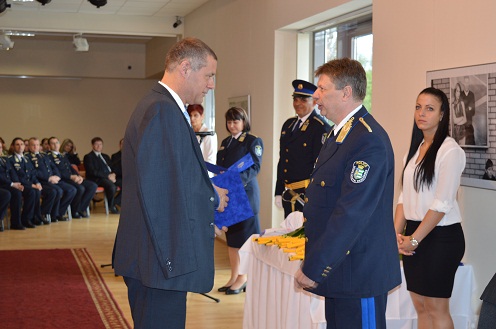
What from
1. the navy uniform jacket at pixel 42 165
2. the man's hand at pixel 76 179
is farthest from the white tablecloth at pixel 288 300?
the man's hand at pixel 76 179

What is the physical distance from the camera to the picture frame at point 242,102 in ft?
30.4

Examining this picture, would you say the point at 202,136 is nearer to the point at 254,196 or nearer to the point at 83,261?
the point at 254,196

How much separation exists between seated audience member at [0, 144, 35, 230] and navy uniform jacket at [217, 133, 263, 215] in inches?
230

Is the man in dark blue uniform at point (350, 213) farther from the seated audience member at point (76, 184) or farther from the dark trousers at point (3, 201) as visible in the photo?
the seated audience member at point (76, 184)

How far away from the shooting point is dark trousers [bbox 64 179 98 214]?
13031 mm

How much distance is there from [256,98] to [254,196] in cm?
261

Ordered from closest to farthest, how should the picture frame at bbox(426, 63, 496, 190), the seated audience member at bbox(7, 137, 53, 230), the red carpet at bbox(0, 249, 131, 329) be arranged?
the picture frame at bbox(426, 63, 496, 190) < the red carpet at bbox(0, 249, 131, 329) < the seated audience member at bbox(7, 137, 53, 230)

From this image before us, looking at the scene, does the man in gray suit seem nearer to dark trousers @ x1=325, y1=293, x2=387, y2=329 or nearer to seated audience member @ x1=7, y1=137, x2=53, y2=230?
dark trousers @ x1=325, y1=293, x2=387, y2=329

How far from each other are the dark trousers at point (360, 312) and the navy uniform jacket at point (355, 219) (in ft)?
0.15

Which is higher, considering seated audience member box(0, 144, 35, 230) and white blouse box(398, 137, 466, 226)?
white blouse box(398, 137, 466, 226)

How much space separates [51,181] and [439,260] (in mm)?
9844

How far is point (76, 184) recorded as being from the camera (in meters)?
13.1

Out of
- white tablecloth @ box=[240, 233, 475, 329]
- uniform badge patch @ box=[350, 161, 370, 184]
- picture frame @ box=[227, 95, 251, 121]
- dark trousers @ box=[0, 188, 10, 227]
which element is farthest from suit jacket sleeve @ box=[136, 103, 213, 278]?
dark trousers @ box=[0, 188, 10, 227]

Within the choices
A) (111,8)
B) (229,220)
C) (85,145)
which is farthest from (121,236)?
(85,145)
